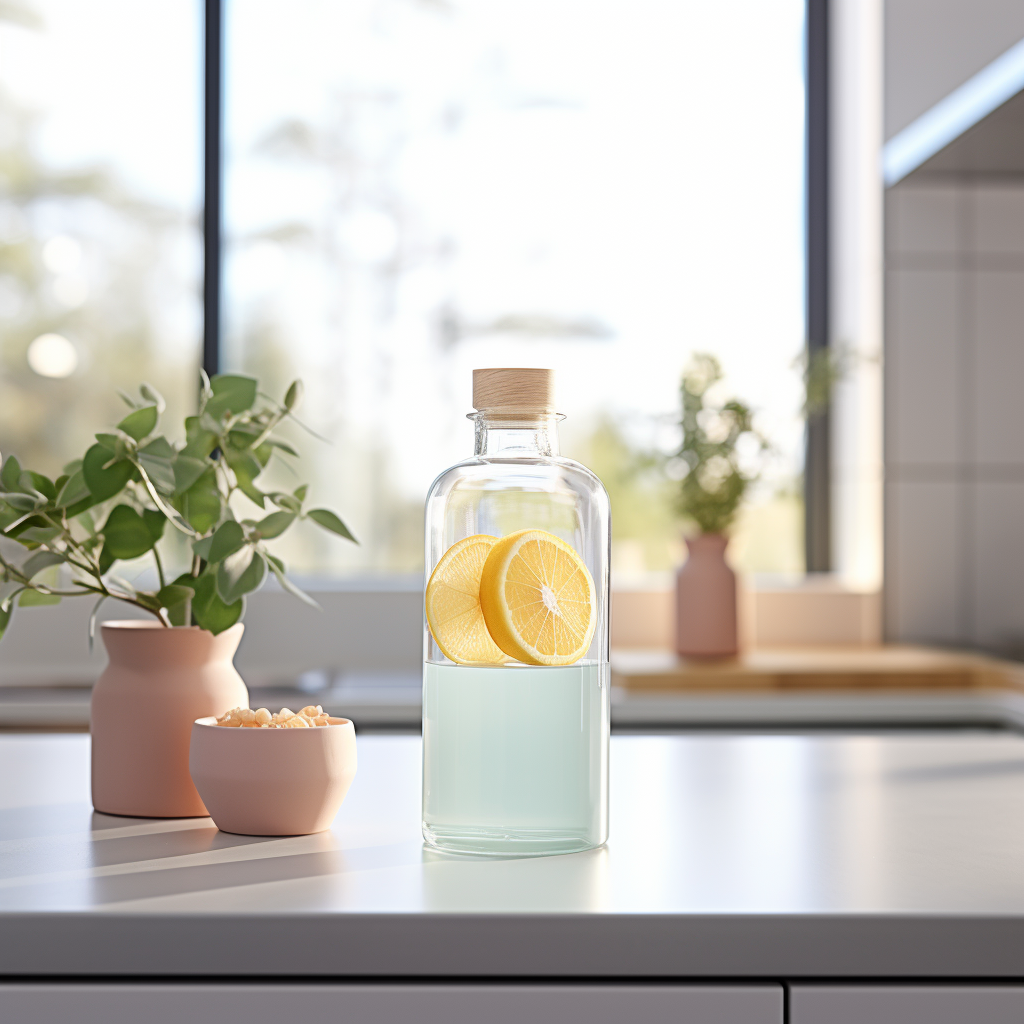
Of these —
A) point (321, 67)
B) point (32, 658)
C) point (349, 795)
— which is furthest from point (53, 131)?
point (349, 795)

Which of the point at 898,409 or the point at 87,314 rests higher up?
the point at 87,314

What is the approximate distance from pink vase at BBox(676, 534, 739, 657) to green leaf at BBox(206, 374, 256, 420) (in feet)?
5.55

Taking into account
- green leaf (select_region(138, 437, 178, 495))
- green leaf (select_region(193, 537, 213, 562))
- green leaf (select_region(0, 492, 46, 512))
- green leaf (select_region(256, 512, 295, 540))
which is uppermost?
green leaf (select_region(138, 437, 178, 495))

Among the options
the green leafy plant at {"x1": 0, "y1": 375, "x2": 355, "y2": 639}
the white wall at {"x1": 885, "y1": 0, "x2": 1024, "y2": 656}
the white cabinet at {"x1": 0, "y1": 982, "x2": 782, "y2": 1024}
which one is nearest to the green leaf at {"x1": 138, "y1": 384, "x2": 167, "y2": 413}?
the green leafy plant at {"x1": 0, "y1": 375, "x2": 355, "y2": 639}

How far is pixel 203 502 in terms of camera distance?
0.72m

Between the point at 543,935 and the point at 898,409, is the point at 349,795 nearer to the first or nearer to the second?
the point at 543,935

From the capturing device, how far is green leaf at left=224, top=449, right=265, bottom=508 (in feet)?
2.42

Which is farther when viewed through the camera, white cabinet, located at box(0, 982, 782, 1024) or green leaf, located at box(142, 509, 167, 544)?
green leaf, located at box(142, 509, 167, 544)

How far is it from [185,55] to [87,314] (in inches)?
25.8

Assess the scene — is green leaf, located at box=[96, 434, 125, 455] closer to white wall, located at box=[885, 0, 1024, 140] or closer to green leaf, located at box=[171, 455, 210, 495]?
green leaf, located at box=[171, 455, 210, 495]

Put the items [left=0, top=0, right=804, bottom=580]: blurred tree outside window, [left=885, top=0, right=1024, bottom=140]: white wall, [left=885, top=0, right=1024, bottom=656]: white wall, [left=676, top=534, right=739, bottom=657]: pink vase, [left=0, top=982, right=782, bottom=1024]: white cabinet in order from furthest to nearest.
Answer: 1. [left=0, top=0, right=804, bottom=580]: blurred tree outside window
2. [left=885, top=0, right=1024, bottom=656]: white wall
3. [left=676, top=534, right=739, bottom=657]: pink vase
4. [left=885, top=0, right=1024, bottom=140]: white wall
5. [left=0, top=982, right=782, bottom=1024]: white cabinet

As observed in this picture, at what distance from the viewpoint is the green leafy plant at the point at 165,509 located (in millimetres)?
703

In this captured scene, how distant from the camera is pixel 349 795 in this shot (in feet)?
2.73

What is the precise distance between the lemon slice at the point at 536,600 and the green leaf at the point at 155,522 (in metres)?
0.22
